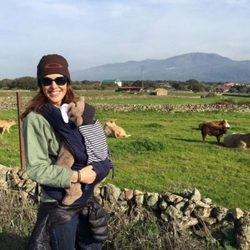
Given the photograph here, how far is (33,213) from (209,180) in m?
5.83

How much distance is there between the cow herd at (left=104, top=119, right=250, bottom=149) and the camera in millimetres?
15867

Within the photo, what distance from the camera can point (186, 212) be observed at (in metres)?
5.67

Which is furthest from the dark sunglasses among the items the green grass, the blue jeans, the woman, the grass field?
the green grass

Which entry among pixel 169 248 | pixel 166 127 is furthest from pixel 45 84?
pixel 166 127

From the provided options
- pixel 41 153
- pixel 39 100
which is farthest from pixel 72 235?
pixel 39 100

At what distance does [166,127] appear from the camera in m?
21.5

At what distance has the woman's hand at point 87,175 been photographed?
3.41m

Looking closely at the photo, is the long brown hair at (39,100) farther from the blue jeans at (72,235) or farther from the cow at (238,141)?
the cow at (238,141)

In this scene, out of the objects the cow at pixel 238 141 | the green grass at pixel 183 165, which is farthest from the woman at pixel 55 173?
the cow at pixel 238 141

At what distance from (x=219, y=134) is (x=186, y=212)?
12.1 metres

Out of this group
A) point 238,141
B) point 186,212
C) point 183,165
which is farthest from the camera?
point 238,141

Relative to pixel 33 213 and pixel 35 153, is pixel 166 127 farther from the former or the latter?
pixel 35 153

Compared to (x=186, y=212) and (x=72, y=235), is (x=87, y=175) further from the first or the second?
(x=186, y=212)

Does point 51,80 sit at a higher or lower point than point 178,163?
higher
